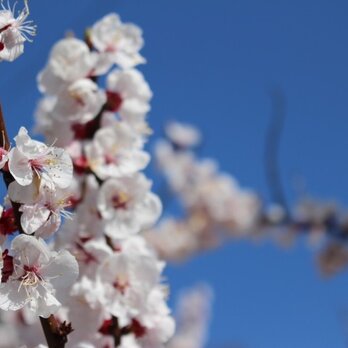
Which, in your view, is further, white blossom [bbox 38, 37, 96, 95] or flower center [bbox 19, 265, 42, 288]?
white blossom [bbox 38, 37, 96, 95]

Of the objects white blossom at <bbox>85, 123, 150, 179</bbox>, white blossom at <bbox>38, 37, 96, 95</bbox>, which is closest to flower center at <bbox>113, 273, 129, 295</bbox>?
white blossom at <bbox>85, 123, 150, 179</bbox>

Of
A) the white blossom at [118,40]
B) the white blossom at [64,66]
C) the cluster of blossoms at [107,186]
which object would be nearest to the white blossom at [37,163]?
the cluster of blossoms at [107,186]

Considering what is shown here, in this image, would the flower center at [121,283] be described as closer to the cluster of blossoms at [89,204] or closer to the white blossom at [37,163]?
the cluster of blossoms at [89,204]

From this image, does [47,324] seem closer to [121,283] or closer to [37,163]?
[37,163]

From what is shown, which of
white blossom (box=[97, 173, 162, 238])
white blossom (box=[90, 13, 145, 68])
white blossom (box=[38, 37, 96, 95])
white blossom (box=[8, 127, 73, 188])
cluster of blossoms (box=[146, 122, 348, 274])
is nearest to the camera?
white blossom (box=[8, 127, 73, 188])

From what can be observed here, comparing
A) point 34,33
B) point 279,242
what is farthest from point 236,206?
point 34,33

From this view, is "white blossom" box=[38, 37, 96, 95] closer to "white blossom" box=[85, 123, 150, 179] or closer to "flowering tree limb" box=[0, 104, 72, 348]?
"white blossom" box=[85, 123, 150, 179]

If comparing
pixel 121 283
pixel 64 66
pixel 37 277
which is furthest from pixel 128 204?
pixel 37 277

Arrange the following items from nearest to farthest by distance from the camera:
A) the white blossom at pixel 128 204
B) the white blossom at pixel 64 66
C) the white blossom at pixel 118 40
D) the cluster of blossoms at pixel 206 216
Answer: the white blossom at pixel 128 204
the white blossom at pixel 64 66
the white blossom at pixel 118 40
the cluster of blossoms at pixel 206 216

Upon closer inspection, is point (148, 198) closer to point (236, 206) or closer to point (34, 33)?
point (34, 33)
